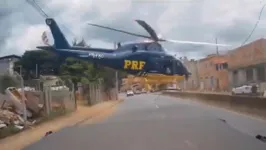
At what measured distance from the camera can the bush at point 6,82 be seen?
102 ft

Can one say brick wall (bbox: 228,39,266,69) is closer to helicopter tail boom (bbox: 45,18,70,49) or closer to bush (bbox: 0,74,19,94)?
helicopter tail boom (bbox: 45,18,70,49)

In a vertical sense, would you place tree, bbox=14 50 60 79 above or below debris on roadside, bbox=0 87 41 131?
above

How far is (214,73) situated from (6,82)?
59047mm

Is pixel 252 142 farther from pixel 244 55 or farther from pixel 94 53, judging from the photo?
pixel 244 55

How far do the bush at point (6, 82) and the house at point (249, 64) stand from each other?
3338 centimetres

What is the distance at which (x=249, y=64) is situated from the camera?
61969 millimetres

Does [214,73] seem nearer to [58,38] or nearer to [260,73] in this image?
[260,73]

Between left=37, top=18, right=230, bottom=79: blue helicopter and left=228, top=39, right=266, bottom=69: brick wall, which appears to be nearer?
left=37, top=18, right=230, bottom=79: blue helicopter

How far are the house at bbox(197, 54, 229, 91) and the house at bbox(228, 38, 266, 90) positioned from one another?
7366mm

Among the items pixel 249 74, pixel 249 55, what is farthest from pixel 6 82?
pixel 249 74

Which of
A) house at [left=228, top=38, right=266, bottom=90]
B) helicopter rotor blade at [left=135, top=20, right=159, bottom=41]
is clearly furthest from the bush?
house at [left=228, top=38, right=266, bottom=90]

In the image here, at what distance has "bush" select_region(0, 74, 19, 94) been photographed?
102 ft

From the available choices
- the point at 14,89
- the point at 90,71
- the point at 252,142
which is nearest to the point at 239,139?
the point at 252,142

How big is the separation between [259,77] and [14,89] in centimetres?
3878
